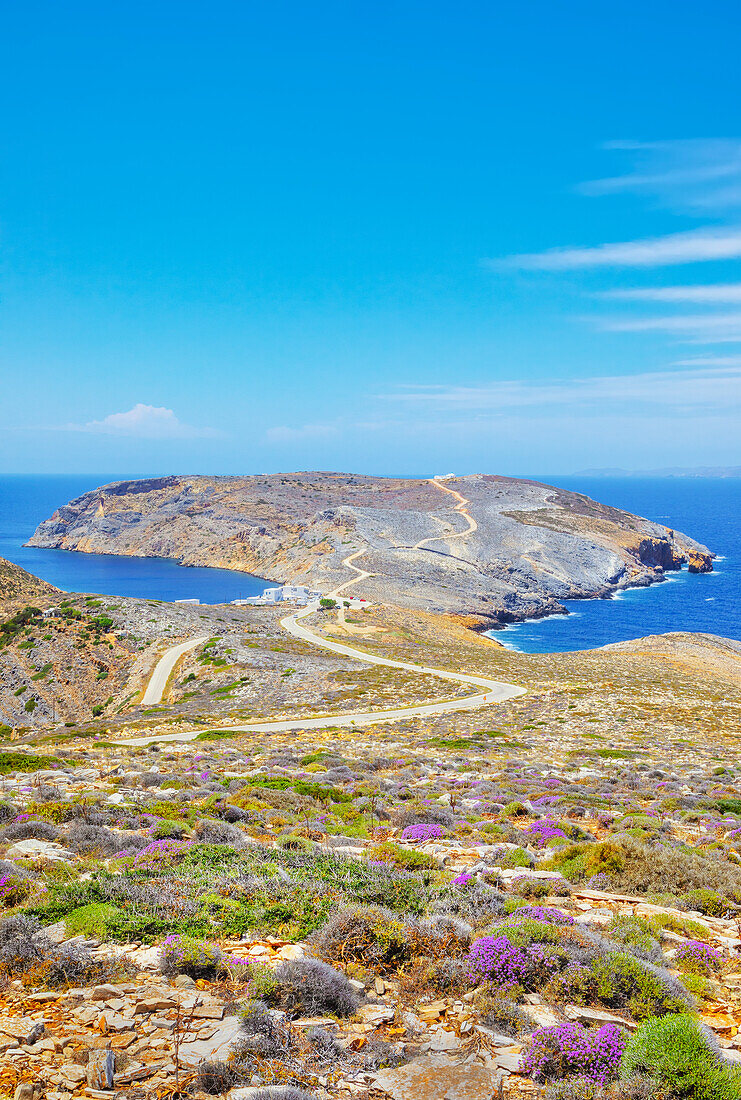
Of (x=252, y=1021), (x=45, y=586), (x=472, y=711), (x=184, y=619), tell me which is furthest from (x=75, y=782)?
(x=45, y=586)

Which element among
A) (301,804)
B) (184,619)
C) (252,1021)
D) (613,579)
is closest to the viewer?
(252,1021)

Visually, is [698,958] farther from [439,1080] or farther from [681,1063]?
[439,1080]

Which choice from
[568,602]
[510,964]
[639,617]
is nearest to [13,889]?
[510,964]

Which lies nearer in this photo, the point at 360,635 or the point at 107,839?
the point at 107,839

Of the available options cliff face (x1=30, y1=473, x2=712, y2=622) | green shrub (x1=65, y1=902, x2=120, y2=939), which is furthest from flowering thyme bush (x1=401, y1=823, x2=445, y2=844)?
cliff face (x1=30, y1=473, x2=712, y2=622)

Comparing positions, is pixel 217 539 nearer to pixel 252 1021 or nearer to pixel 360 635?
pixel 360 635

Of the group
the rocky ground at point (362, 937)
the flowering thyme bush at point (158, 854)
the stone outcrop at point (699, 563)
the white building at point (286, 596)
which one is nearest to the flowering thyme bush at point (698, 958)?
the rocky ground at point (362, 937)

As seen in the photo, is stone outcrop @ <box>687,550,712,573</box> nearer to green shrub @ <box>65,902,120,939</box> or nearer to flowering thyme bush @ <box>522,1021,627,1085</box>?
flowering thyme bush @ <box>522,1021,627,1085</box>

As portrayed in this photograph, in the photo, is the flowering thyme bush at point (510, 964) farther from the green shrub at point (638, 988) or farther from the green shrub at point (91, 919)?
the green shrub at point (91, 919)

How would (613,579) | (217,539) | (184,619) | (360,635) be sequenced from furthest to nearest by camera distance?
1. (217,539)
2. (613,579)
3. (360,635)
4. (184,619)
